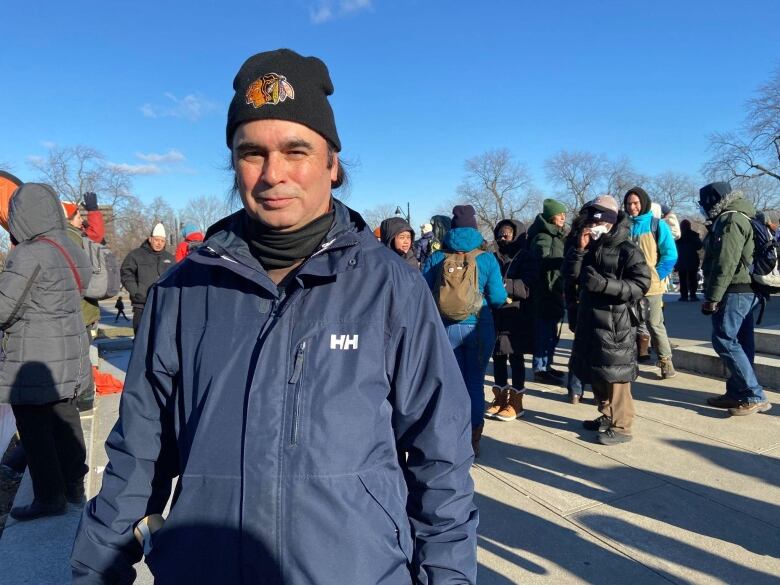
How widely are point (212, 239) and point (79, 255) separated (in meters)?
2.69

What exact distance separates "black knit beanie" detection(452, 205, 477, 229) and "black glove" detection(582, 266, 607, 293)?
3.26ft

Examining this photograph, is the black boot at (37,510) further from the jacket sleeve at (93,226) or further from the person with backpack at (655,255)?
the person with backpack at (655,255)

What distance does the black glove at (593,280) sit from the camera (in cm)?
404

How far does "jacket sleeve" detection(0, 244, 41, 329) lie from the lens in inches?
119

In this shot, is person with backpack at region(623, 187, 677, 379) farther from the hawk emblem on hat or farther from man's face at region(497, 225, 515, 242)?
the hawk emblem on hat

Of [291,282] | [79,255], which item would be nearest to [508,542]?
[291,282]

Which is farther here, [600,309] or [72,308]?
[600,309]

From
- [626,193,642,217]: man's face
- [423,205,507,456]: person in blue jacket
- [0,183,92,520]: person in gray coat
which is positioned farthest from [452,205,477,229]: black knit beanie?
[0,183,92,520]: person in gray coat

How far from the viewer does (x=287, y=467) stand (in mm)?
1138

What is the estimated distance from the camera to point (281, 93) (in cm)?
130

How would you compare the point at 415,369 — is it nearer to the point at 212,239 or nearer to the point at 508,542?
the point at 212,239

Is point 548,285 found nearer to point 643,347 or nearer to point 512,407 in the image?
point 512,407

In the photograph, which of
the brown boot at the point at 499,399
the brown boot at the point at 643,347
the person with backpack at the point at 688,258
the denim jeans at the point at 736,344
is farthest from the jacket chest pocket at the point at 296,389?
the person with backpack at the point at 688,258

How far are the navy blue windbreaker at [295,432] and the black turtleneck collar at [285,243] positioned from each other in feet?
0.17
